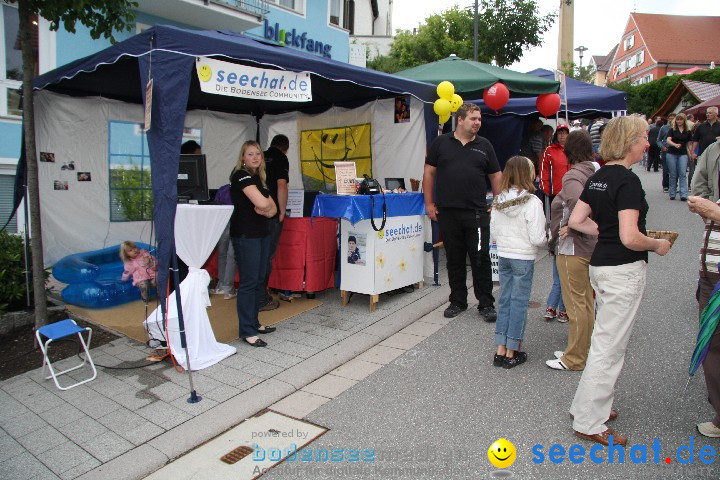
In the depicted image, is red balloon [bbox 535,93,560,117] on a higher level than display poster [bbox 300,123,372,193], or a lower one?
higher

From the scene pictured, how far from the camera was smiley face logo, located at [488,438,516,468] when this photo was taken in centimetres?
278

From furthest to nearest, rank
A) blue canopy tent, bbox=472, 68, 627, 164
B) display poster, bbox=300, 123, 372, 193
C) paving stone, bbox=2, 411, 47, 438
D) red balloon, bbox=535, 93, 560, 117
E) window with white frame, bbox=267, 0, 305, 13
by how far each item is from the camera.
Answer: window with white frame, bbox=267, 0, 305, 13
blue canopy tent, bbox=472, 68, 627, 164
red balloon, bbox=535, 93, 560, 117
display poster, bbox=300, 123, 372, 193
paving stone, bbox=2, 411, 47, 438

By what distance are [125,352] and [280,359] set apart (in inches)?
57.8

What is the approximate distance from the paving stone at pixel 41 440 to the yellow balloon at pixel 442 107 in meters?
5.09

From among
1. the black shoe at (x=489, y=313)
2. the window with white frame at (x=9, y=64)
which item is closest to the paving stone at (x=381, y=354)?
the black shoe at (x=489, y=313)

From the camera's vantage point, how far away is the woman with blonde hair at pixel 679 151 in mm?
11258

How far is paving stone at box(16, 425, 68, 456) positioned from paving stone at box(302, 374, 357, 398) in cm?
162

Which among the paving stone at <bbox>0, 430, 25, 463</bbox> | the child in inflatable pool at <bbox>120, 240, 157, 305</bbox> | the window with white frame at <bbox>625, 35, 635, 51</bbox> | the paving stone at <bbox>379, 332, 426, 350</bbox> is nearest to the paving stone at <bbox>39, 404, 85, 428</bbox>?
the paving stone at <bbox>0, 430, 25, 463</bbox>

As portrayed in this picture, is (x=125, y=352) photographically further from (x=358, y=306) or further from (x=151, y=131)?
(x=358, y=306)

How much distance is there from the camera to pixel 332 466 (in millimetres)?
2848

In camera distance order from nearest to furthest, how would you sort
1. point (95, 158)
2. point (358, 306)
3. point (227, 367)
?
point (227, 367), point (358, 306), point (95, 158)

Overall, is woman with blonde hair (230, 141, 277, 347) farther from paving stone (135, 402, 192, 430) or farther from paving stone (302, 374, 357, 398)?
paving stone (135, 402, 192, 430)

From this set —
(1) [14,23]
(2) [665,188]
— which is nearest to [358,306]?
(1) [14,23]

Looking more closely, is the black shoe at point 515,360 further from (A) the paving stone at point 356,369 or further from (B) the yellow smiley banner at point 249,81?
(B) the yellow smiley banner at point 249,81
